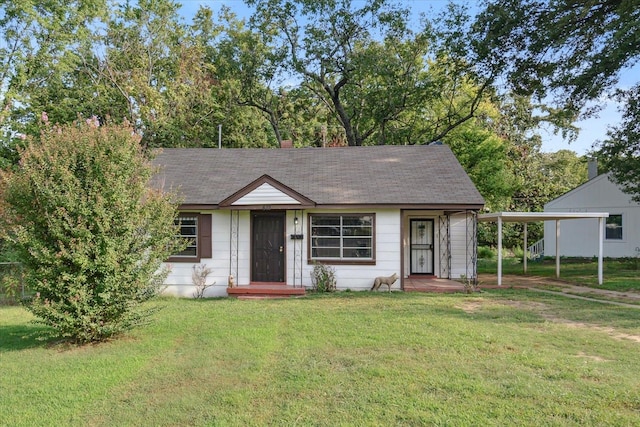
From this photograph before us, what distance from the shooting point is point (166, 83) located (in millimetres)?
22969

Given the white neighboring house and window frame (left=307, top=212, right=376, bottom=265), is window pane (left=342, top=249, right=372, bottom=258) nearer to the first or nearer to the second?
window frame (left=307, top=212, right=376, bottom=265)

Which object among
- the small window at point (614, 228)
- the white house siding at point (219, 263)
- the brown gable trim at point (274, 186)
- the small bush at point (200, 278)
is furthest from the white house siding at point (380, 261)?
the small window at point (614, 228)

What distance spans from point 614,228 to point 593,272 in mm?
6488

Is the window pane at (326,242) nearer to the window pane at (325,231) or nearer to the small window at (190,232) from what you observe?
the window pane at (325,231)

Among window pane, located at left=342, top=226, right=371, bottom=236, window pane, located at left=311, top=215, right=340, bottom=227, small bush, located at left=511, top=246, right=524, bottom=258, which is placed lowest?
small bush, located at left=511, top=246, right=524, bottom=258

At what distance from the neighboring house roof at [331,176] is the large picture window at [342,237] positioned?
57 cm

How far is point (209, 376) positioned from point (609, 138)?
18.0 meters

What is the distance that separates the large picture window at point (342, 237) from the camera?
12125 millimetres

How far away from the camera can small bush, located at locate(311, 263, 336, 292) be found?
11.8 meters

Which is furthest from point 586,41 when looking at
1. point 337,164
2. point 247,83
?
point 247,83

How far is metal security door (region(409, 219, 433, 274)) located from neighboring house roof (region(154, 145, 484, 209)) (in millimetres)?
1749

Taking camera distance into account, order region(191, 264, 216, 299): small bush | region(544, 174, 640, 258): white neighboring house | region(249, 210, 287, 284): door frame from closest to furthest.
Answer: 1. region(191, 264, 216, 299): small bush
2. region(249, 210, 287, 284): door frame
3. region(544, 174, 640, 258): white neighboring house

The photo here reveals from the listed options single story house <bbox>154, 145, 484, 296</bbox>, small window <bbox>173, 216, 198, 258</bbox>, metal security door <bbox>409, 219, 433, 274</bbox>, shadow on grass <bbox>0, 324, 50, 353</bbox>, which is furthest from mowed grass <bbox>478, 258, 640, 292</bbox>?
shadow on grass <bbox>0, 324, 50, 353</bbox>

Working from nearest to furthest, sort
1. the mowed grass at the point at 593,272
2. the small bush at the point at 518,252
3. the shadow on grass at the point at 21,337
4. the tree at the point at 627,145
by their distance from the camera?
1. the shadow on grass at the point at 21,337
2. the mowed grass at the point at 593,272
3. the tree at the point at 627,145
4. the small bush at the point at 518,252
